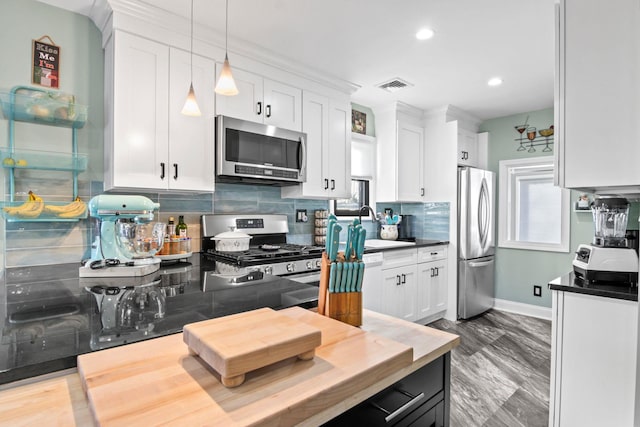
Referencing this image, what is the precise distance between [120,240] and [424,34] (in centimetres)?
235

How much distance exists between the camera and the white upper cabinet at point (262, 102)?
8.36 ft

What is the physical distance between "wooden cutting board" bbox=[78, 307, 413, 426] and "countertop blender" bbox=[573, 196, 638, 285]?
1614 mm

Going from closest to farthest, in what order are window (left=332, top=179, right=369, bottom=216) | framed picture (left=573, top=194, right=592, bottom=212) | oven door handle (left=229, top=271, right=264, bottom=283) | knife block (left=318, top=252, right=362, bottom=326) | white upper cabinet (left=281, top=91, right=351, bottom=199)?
knife block (left=318, top=252, right=362, bottom=326), oven door handle (left=229, top=271, right=264, bottom=283), white upper cabinet (left=281, top=91, right=351, bottom=199), framed picture (left=573, top=194, right=592, bottom=212), window (left=332, top=179, right=369, bottom=216)

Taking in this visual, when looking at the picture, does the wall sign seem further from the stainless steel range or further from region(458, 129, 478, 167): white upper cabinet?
region(458, 129, 478, 167): white upper cabinet

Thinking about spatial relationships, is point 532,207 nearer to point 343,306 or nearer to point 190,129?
point 190,129

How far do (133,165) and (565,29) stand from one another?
2.49 metres

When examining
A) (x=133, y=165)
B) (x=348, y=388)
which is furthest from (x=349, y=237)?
(x=133, y=165)

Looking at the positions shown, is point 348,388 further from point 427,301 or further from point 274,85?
point 427,301

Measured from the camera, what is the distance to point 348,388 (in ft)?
2.18

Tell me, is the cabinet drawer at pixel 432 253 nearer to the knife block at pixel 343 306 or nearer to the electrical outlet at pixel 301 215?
the electrical outlet at pixel 301 215

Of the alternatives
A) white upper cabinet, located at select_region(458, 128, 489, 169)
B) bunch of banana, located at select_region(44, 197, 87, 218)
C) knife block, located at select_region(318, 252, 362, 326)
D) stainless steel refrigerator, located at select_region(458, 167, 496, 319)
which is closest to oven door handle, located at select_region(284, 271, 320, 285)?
bunch of banana, located at select_region(44, 197, 87, 218)

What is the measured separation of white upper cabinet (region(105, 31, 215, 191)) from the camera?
2055 millimetres

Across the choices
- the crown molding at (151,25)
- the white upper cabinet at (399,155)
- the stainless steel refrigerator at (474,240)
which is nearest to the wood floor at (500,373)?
the stainless steel refrigerator at (474,240)

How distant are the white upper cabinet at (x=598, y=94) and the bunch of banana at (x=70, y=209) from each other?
2737 millimetres
